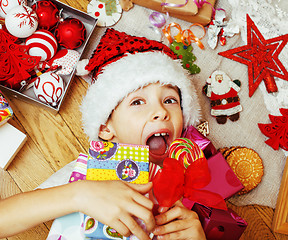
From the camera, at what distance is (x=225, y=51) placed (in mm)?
1349

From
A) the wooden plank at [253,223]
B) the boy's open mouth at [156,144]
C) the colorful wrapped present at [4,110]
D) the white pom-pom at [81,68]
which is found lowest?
the wooden plank at [253,223]

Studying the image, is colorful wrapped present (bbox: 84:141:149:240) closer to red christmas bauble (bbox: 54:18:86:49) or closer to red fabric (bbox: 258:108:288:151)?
red christmas bauble (bbox: 54:18:86:49)

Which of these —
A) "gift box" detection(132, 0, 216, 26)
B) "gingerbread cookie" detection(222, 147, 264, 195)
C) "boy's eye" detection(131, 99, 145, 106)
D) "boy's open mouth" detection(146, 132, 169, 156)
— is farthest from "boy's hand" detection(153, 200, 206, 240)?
"gift box" detection(132, 0, 216, 26)

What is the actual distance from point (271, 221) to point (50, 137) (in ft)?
3.15

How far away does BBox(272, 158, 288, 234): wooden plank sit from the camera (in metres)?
1.19

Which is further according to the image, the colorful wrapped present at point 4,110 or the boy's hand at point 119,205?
the colorful wrapped present at point 4,110

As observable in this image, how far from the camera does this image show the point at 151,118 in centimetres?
93

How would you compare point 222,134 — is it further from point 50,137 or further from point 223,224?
point 50,137


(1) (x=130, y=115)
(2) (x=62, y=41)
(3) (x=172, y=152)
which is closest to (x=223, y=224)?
(3) (x=172, y=152)

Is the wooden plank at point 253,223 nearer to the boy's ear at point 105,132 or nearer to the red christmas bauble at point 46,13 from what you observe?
the boy's ear at point 105,132

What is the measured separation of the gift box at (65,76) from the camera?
3.62 feet

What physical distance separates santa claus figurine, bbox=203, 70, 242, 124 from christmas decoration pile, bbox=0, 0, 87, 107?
22.4 inches

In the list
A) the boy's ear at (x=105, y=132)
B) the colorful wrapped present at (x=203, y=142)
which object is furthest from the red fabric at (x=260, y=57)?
the boy's ear at (x=105, y=132)

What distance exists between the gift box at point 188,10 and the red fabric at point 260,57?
0.18 meters
